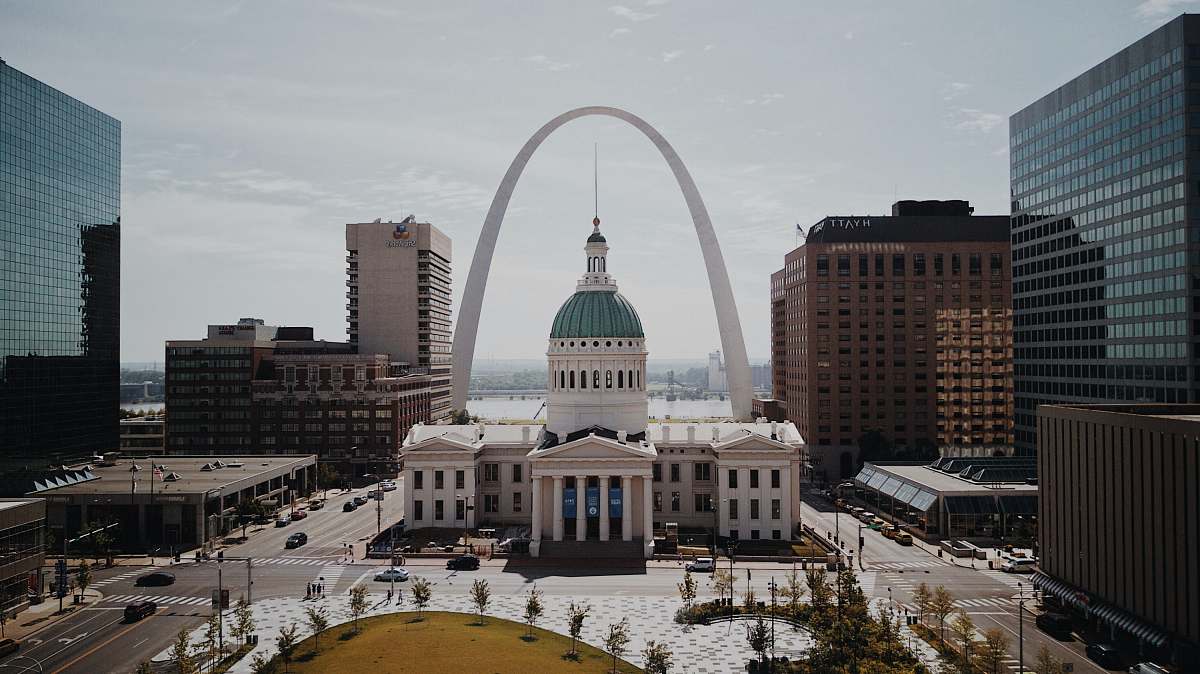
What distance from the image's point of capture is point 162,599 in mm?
77812

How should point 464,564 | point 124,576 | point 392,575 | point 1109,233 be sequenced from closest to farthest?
point 392,575, point 124,576, point 464,564, point 1109,233

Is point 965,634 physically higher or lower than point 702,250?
lower

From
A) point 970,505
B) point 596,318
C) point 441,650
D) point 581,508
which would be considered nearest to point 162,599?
point 441,650

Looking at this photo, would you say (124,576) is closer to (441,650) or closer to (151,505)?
(151,505)

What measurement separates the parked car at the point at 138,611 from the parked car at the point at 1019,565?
7991 centimetres

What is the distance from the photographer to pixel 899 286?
529 ft

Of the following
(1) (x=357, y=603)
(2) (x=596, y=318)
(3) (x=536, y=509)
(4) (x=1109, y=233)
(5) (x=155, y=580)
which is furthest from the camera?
(2) (x=596, y=318)

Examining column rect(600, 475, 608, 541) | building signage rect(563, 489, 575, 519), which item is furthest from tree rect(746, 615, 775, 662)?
building signage rect(563, 489, 575, 519)

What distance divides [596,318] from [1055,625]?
66051mm

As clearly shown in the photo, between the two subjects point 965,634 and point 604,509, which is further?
point 604,509

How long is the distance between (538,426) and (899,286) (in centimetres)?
7772

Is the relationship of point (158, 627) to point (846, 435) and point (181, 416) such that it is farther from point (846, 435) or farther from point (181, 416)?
point (846, 435)

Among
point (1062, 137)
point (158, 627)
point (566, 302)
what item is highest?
point (1062, 137)

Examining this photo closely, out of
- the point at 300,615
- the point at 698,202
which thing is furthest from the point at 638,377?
the point at 300,615
